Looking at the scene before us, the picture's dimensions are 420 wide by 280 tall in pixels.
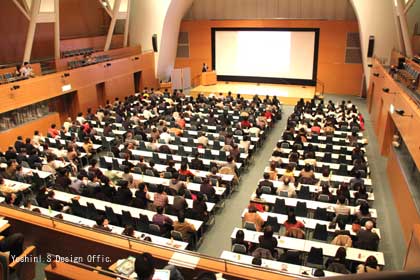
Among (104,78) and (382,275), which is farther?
(104,78)

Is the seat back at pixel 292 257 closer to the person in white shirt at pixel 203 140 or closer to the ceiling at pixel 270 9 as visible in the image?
the person in white shirt at pixel 203 140

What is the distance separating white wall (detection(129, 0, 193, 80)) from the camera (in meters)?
24.4

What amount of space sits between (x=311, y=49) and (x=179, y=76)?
9.63m

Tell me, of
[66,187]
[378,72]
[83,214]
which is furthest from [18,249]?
[378,72]

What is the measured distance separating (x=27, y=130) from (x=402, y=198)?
51.2 ft

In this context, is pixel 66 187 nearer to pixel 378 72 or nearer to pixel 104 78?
pixel 104 78

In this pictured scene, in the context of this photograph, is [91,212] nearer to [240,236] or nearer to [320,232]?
[240,236]

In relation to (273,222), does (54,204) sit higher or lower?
higher

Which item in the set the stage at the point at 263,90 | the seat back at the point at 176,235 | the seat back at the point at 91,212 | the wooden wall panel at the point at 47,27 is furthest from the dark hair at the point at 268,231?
the wooden wall panel at the point at 47,27

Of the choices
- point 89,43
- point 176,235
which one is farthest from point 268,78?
point 176,235

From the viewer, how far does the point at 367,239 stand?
7820 mm

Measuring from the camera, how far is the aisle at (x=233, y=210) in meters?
9.28

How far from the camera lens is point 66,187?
10.6m

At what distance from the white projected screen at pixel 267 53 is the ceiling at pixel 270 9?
1.30 metres
